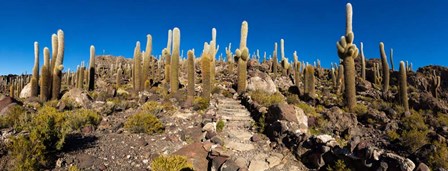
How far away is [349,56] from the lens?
62.4 ft

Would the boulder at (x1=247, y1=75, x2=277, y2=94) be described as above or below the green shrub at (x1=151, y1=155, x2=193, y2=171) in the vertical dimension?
above

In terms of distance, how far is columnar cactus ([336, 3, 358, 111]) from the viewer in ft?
60.6

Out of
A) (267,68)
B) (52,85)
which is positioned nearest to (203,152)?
(52,85)

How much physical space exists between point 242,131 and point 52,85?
13938 millimetres

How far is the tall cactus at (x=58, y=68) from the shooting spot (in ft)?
66.3

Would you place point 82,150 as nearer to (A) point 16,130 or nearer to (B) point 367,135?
(A) point 16,130

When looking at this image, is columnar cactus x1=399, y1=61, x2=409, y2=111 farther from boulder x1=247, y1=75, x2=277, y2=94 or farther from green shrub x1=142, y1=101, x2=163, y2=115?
green shrub x1=142, y1=101, x2=163, y2=115

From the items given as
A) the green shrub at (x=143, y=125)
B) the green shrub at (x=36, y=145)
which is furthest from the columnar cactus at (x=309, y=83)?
the green shrub at (x=36, y=145)

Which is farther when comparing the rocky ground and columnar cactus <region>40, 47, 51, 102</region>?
columnar cactus <region>40, 47, 51, 102</region>

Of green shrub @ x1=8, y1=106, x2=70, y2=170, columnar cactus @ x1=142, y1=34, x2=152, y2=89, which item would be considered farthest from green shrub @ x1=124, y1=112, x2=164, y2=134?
columnar cactus @ x1=142, y1=34, x2=152, y2=89

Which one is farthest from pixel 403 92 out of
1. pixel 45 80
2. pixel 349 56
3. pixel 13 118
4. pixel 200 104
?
pixel 45 80

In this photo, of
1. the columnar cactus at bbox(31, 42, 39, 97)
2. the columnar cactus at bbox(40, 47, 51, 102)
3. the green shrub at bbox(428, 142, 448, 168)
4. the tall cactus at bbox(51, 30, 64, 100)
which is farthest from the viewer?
the columnar cactus at bbox(31, 42, 39, 97)

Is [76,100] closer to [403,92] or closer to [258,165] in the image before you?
[258,165]

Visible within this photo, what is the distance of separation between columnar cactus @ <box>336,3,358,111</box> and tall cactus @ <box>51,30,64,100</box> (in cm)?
1701
